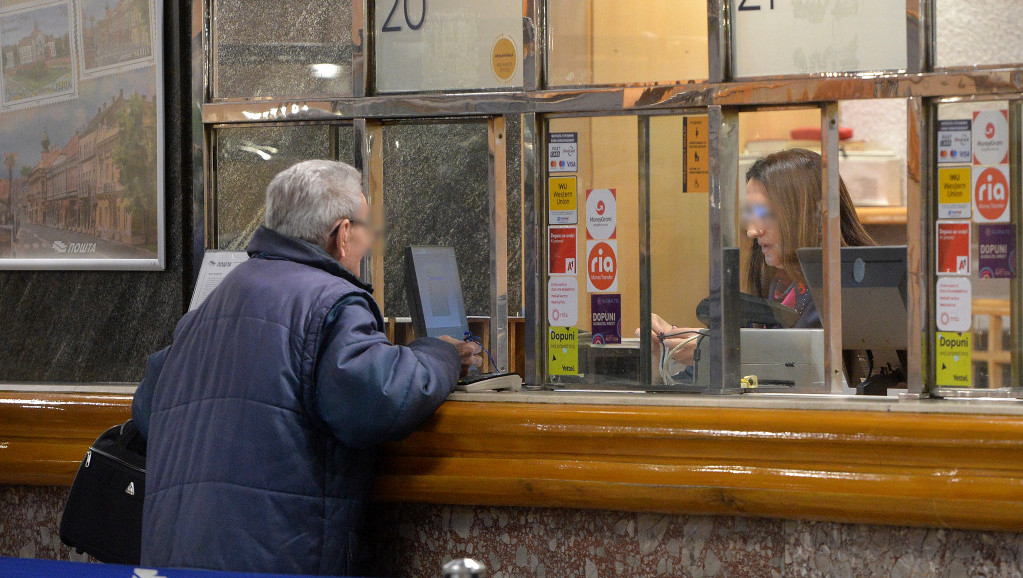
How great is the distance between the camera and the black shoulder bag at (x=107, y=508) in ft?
8.02

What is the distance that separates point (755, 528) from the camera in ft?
7.47

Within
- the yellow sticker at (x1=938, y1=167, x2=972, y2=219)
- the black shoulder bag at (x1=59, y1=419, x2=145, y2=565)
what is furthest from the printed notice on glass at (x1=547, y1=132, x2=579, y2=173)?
the black shoulder bag at (x1=59, y1=419, x2=145, y2=565)

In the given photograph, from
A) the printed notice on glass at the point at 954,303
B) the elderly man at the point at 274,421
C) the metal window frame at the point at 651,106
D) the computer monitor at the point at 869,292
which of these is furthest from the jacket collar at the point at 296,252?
the printed notice on glass at the point at 954,303

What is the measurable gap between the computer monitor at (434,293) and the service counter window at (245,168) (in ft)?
2.14

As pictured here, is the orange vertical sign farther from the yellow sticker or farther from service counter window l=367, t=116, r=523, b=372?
the yellow sticker

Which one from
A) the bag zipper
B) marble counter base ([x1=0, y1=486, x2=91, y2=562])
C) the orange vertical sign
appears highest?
the orange vertical sign

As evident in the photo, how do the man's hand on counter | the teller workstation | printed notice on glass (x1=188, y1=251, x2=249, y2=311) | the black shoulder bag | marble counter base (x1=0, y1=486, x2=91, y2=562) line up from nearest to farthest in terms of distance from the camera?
the teller workstation, the black shoulder bag, the man's hand on counter, marble counter base (x1=0, y1=486, x2=91, y2=562), printed notice on glass (x1=188, y1=251, x2=249, y2=311)

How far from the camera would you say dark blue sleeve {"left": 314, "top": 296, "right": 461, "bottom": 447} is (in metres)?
2.15

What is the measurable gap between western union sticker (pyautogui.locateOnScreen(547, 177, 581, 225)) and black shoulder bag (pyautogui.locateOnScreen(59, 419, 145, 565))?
1352 millimetres

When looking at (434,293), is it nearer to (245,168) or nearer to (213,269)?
(213,269)

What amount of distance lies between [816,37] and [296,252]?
1551 mm

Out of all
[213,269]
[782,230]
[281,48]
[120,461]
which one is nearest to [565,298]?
[782,230]

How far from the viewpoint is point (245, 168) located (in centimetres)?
340

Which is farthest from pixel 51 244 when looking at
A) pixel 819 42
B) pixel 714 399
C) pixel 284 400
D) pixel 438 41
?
pixel 819 42
